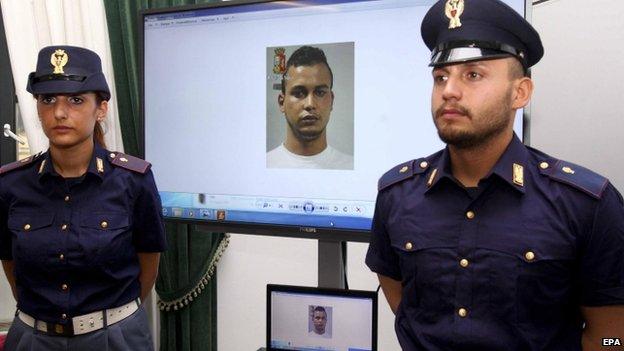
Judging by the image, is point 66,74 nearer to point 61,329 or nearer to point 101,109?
point 101,109

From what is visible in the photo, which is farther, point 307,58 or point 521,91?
point 307,58

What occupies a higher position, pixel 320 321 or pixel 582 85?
pixel 582 85

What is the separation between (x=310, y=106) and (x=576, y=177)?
3.05 feet

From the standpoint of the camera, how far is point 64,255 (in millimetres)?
1597

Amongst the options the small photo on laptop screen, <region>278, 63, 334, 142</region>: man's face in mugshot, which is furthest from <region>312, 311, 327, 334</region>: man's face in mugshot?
<region>278, 63, 334, 142</region>: man's face in mugshot

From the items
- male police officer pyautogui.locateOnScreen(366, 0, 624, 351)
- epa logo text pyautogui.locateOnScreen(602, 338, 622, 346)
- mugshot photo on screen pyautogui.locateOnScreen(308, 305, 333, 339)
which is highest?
male police officer pyautogui.locateOnScreen(366, 0, 624, 351)

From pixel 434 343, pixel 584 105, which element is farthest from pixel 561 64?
pixel 434 343

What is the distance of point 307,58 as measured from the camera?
1837 mm

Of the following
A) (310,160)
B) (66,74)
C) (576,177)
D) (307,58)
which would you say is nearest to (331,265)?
(310,160)

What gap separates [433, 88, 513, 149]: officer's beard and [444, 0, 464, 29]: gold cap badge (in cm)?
19

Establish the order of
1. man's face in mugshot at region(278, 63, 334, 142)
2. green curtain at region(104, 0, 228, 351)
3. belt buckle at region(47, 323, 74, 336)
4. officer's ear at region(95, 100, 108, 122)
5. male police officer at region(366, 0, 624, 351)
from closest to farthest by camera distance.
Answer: male police officer at region(366, 0, 624, 351) < belt buckle at region(47, 323, 74, 336) < officer's ear at region(95, 100, 108, 122) < man's face in mugshot at region(278, 63, 334, 142) < green curtain at region(104, 0, 228, 351)

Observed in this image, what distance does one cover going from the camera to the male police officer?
1.13 metres

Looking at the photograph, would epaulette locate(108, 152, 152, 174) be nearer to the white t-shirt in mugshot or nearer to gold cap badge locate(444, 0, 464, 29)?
the white t-shirt in mugshot

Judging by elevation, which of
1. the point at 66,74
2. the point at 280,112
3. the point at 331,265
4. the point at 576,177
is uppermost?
the point at 66,74
